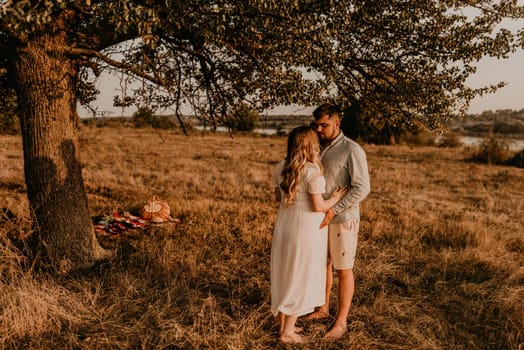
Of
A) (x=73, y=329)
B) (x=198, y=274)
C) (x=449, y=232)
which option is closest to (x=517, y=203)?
(x=449, y=232)

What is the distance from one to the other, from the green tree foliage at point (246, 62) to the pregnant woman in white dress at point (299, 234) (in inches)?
57.7

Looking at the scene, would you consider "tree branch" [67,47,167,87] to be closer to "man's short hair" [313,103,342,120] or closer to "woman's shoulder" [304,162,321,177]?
"man's short hair" [313,103,342,120]

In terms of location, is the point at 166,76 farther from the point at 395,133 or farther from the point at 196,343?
the point at 395,133

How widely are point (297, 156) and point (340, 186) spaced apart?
2.34ft

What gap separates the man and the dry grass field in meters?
0.57

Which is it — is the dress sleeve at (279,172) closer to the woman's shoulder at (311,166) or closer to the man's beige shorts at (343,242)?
the woman's shoulder at (311,166)

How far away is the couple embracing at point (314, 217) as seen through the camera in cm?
405

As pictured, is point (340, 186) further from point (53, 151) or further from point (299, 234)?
point (53, 151)

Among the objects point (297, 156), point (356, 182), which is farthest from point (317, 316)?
point (297, 156)

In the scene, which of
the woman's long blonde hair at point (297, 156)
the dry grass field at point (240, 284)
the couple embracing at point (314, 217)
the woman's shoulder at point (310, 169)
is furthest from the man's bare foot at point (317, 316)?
the woman's shoulder at point (310, 169)

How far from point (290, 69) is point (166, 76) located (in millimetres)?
2135

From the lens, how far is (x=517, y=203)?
13133mm

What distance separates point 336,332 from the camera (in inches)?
177

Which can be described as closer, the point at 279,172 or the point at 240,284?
the point at 279,172
